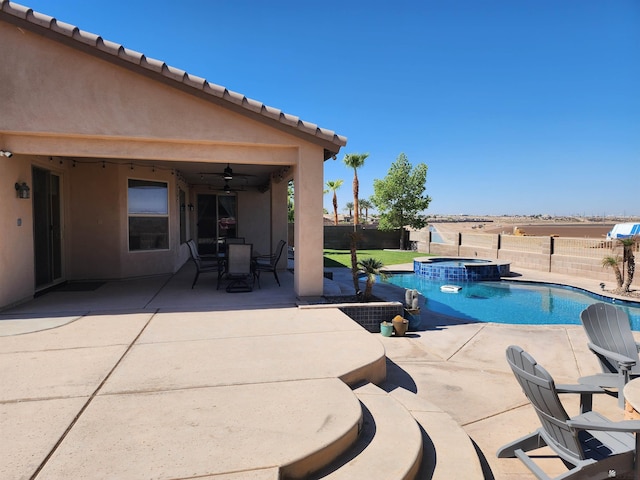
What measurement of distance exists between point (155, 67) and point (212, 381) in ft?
19.3

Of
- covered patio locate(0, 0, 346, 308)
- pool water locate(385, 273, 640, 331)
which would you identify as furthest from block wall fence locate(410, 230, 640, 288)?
covered patio locate(0, 0, 346, 308)

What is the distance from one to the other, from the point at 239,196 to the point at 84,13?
831 centimetres

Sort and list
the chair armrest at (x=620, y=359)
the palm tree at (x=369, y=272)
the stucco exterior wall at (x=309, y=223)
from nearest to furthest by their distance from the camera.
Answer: the chair armrest at (x=620, y=359) < the stucco exterior wall at (x=309, y=223) < the palm tree at (x=369, y=272)

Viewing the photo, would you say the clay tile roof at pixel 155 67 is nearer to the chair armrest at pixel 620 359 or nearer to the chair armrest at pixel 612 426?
the chair armrest at pixel 620 359

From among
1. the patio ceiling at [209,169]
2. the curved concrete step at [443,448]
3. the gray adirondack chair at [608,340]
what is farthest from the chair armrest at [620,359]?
the patio ceiling at [209,169]

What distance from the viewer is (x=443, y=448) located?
338 cm

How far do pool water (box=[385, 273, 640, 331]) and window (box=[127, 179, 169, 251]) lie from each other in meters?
8.42

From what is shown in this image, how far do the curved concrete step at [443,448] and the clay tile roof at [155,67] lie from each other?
553cm

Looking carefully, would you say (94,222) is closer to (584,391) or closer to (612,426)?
(584,391)

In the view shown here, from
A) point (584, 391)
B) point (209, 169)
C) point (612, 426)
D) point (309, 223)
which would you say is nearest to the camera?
point (612, 426)

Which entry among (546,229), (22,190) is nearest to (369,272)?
(22,190)

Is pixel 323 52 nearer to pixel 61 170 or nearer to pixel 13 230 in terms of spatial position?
pixel 61 170

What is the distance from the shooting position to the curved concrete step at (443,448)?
3.01m

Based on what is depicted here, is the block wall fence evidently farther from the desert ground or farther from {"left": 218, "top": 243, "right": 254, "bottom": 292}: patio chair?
{"left": 218, "top": 243, "right": 254, "bottom": 292}: patio chair
